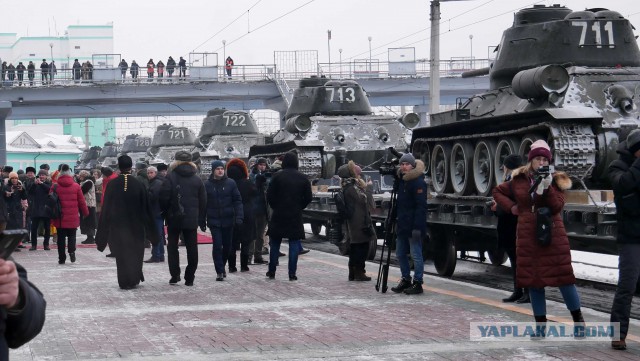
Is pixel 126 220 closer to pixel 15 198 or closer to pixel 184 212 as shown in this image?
pixel 184 212

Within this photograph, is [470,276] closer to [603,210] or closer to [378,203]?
[378,203]

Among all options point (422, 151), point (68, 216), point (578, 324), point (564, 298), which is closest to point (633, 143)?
point (564, 298)

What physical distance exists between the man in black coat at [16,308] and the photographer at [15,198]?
1940 cm

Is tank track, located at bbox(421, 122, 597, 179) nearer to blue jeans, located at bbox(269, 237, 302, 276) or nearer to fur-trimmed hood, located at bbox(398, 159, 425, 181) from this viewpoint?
fur-trimmed hood, located at bbox(398, 159, 425, 181)

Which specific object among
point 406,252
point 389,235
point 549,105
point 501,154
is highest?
point 549,105

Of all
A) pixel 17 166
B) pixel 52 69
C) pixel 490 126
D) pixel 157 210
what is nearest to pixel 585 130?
pixel 490 126

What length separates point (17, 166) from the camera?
102 metres

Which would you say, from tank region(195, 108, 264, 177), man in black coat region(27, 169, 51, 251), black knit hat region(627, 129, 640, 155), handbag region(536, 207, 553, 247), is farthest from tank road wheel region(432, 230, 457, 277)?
tank region(195, 108, 264, 177)

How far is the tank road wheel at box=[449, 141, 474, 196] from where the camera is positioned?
17.5 m

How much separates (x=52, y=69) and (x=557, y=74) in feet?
146

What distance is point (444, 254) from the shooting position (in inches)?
620

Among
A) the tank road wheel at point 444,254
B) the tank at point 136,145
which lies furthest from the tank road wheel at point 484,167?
the tank at point 136,145

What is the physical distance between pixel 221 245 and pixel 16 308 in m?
11.4

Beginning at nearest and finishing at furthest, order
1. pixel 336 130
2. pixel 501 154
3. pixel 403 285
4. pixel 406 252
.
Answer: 1. pixel 403 285
2. pixel 406 252
3. pixel 501 154
4. pixel 336 130
